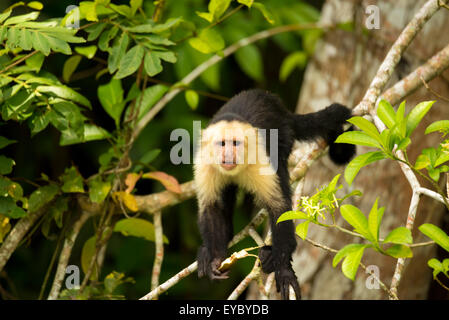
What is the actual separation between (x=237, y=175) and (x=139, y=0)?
0.96 meters

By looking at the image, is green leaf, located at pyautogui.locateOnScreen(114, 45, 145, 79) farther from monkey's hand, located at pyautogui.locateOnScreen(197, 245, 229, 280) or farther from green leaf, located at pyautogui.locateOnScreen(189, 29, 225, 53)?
monkey's hand, located at pyautogui.locateOnScreen(197, 245, 229, 280)

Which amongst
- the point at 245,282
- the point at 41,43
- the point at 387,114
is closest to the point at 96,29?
the point at 41,43

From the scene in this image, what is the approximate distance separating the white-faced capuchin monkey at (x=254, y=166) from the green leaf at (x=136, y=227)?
356 millimetres

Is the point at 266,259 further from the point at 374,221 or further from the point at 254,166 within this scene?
the point at 374,221

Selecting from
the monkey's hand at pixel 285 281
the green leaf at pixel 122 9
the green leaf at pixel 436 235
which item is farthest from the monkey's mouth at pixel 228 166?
the green leaf at pixel 436 235

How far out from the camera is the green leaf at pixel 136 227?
3.01m

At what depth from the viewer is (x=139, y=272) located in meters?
4.71

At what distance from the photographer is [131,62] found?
2582 millimetres

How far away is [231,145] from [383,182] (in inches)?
57.8

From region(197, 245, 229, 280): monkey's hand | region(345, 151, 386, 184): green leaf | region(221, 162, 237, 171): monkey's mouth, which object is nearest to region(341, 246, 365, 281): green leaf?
region(345, 151, 386, 184): green leaf

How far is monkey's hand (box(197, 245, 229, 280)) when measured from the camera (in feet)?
9.02

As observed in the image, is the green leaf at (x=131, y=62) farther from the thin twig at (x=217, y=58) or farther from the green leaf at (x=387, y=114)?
the green leaf at (x=387, y=114)

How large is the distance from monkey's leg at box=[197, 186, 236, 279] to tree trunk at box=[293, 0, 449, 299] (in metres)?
0.96
